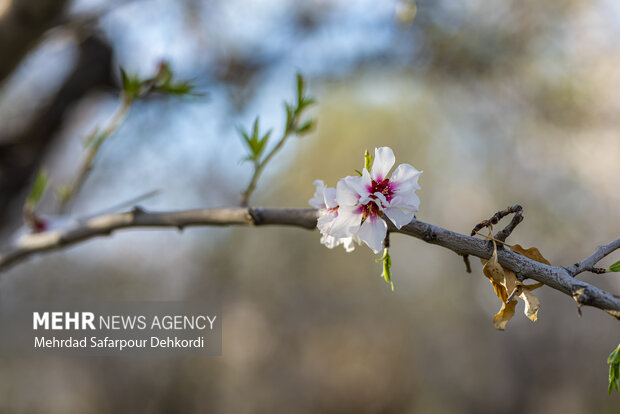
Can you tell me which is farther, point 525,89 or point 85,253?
point 85,253

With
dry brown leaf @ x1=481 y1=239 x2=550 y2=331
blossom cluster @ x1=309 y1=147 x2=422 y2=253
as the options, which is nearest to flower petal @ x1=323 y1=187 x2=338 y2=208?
blossom cluster @ x1=309 y1=147 x2=422 y2=253

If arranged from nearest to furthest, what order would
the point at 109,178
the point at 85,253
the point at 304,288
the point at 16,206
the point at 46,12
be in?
1. the point at 46,12
2. the point at 16,206
3. the point at 109,178
4. the point at 85,253
5. the point at 304,288

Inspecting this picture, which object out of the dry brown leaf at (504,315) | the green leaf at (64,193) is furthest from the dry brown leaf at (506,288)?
the green leaf at (64,193)

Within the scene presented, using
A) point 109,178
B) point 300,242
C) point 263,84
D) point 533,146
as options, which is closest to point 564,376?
point 533,146

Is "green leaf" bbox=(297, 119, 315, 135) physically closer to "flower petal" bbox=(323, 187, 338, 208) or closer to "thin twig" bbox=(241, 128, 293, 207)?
"thin twig" bbox=(241, 128, 293, 207)

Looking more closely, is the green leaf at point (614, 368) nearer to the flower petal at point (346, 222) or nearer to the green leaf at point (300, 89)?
the flower petal at point (346, 222)

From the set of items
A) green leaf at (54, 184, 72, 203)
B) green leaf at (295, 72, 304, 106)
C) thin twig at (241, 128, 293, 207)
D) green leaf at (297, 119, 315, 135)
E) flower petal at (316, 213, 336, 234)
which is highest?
green leaf at (54, 184, 72, 203)

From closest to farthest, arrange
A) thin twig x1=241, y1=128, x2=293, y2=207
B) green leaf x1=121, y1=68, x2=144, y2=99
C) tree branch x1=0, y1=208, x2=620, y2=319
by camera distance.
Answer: tree branch x1=0, y1=208, x2=620, y2=319 < thin twig x1=241, y1=128, x2=293, y2=207 < green leaf x1=121, y1=68, x2=144, y2=99

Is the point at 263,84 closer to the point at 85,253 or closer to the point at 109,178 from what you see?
the point at 109,178
